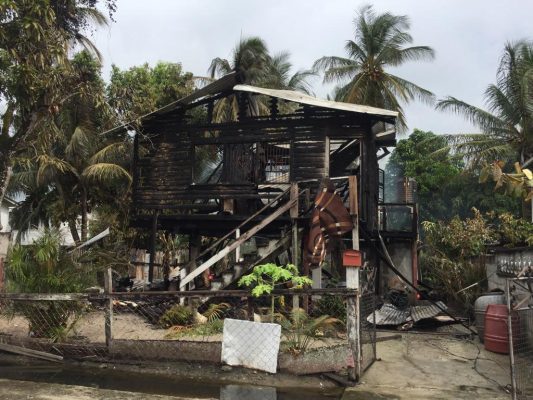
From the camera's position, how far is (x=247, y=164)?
47.4 feet

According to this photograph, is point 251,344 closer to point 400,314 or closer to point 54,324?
point 54,324

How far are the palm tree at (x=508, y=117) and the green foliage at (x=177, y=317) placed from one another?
17.0 meters

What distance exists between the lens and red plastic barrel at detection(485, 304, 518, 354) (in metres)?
8.37

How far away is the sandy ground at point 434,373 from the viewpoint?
6164mm

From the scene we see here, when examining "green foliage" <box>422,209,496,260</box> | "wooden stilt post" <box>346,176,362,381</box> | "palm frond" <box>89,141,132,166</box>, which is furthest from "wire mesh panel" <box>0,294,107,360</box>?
"palm frond" <box>89,141,132,166</box>

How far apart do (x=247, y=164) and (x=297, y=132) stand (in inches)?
75.7

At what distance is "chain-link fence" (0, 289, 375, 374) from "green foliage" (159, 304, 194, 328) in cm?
2

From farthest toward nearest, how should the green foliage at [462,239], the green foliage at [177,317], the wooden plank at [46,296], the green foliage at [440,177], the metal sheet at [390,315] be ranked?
the green foliage at [440,177] < the green foliage at [462,239] < the metal sheet at [390,315] < the green foliage at [177,317] < the wooden plank at [46,296]

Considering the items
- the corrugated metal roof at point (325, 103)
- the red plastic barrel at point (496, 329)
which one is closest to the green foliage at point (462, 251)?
the red plastic barrel at point (496, 329)

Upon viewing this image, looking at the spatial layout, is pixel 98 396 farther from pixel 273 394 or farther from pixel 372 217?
pixel 372 217

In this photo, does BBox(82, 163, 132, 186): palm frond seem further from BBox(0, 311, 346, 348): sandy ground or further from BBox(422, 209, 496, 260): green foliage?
BBox(422, 209, 496, 260): green foliage

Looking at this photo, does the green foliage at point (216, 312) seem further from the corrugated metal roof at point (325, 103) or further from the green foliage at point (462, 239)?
the green foliage at point (462, 239)

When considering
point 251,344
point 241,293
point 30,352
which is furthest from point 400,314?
point 30,352

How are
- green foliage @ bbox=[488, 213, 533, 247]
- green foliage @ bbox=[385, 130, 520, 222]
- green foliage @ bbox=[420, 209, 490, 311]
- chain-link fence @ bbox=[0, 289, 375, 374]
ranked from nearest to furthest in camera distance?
chain-link fence @ bbox=[0, 289, 375, 374], green foliage @ bbox=[488, 213, 533, 247], green foliage @ bbox=[420, 209, 490, 311], green foliage @ bbox=[385, 130, 520, 222]
